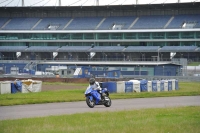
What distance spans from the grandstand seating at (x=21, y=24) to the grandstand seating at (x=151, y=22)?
2377 cm

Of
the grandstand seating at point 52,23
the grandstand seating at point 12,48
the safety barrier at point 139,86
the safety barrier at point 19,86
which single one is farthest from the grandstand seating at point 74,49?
the safety barrier at point 19,86

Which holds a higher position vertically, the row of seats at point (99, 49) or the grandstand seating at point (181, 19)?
the grandstand seating at point (181, 19)

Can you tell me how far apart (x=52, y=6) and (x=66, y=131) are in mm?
90392

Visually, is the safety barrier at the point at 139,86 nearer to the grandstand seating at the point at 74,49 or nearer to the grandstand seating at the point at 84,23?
the grandstand seating at the point at 74,49

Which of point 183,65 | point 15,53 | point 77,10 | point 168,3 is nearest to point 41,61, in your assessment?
point 15,53

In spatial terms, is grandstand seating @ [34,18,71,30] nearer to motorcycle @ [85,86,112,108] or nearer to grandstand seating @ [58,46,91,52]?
grandstand seating @ [58,46,91,52]

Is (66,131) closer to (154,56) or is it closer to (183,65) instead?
(183,65)

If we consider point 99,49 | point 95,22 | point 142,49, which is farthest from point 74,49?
point 142,49

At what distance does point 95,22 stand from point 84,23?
2.34 meters

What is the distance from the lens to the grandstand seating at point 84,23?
9786 cm

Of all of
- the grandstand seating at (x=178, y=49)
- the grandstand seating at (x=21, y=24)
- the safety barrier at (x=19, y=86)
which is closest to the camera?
A: the safety barrier at (x=19, y=86)

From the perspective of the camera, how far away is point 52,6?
103 m

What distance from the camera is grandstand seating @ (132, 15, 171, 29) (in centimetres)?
9275

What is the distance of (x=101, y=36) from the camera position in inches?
3784
